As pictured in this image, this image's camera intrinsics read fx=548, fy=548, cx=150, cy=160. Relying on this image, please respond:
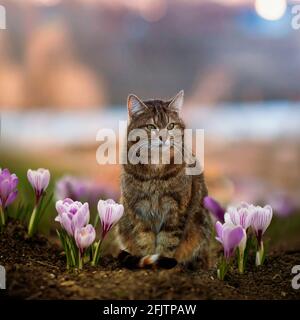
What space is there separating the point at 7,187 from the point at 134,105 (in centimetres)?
35

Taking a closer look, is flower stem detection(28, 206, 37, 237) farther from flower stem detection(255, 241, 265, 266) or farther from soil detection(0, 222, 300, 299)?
flower stem detection(255, 241, 265, 266)

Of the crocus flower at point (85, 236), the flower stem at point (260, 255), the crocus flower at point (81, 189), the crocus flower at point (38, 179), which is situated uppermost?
the crocus flower at point (38, 179)

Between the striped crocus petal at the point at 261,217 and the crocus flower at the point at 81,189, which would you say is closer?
the striped crocus petal at the point at 261,217

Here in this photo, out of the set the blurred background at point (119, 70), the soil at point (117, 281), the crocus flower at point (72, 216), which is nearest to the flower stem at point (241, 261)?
the soil at point (117, 281)

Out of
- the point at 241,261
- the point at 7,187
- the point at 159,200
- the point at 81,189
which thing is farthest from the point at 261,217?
the point at 7,187

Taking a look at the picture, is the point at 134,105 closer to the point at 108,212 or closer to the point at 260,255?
the point at 108,212

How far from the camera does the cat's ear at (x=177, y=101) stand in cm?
127

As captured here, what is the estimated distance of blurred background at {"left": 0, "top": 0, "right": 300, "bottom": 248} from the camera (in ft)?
4.49

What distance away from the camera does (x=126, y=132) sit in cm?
131

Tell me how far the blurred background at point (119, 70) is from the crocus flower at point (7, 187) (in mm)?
76

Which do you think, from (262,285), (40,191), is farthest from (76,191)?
(262,285)

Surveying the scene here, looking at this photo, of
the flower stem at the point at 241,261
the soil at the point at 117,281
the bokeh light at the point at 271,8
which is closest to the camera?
the soil at the point at 117,281

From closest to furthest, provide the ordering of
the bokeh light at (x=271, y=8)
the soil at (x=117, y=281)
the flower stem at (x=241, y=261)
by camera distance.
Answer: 1. the soil at (x=117, y=281)
2. the flower stem at (x=241, y=261)
3. the bokeh light at (x=271, y=8)

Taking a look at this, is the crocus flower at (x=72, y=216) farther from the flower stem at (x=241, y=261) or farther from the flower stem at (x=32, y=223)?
the flower stem at (x=241, y=261)
